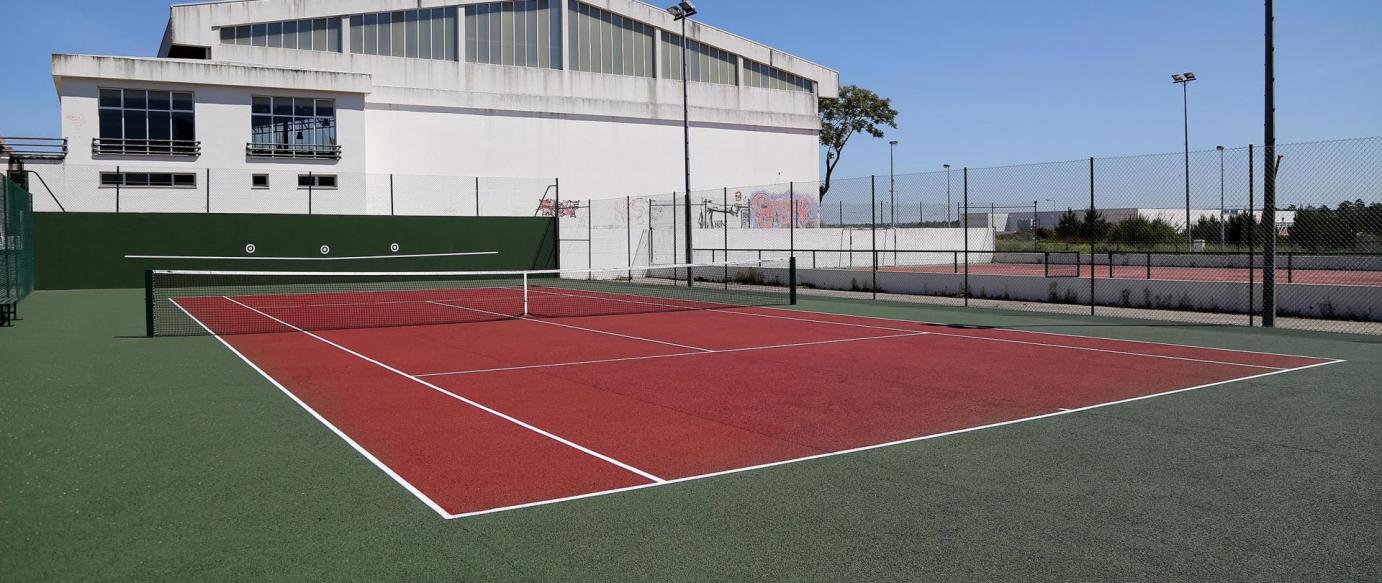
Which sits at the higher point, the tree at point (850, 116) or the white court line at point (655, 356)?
the tree at point (850, 116)

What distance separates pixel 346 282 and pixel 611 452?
28.2 metres

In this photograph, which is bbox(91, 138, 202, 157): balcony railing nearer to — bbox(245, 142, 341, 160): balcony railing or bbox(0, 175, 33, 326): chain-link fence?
bbox(245, 142, 341, 160): balcony railing

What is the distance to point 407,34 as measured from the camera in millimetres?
39188

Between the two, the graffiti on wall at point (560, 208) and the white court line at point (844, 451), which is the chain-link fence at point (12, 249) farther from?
the graffiti on wall at point (560, 208)

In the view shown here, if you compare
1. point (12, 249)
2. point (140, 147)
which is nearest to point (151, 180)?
point (140, 147)

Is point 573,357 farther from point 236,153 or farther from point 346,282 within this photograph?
point 236,153

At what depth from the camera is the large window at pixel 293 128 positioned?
35.2m

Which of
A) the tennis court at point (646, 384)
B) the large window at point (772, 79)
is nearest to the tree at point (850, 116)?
the large window at point (772, 79)

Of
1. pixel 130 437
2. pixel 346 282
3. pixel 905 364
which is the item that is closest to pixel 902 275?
pixel 905 364

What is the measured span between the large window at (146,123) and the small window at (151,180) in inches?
30.6

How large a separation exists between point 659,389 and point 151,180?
99.6 ft

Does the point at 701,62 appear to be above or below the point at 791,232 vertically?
above

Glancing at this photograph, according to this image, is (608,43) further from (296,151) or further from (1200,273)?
(1200,273)

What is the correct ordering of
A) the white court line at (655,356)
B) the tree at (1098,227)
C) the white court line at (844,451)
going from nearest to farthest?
the white court line at (844,451)
the white court line at (655,356)
the tree at (1098,227)
